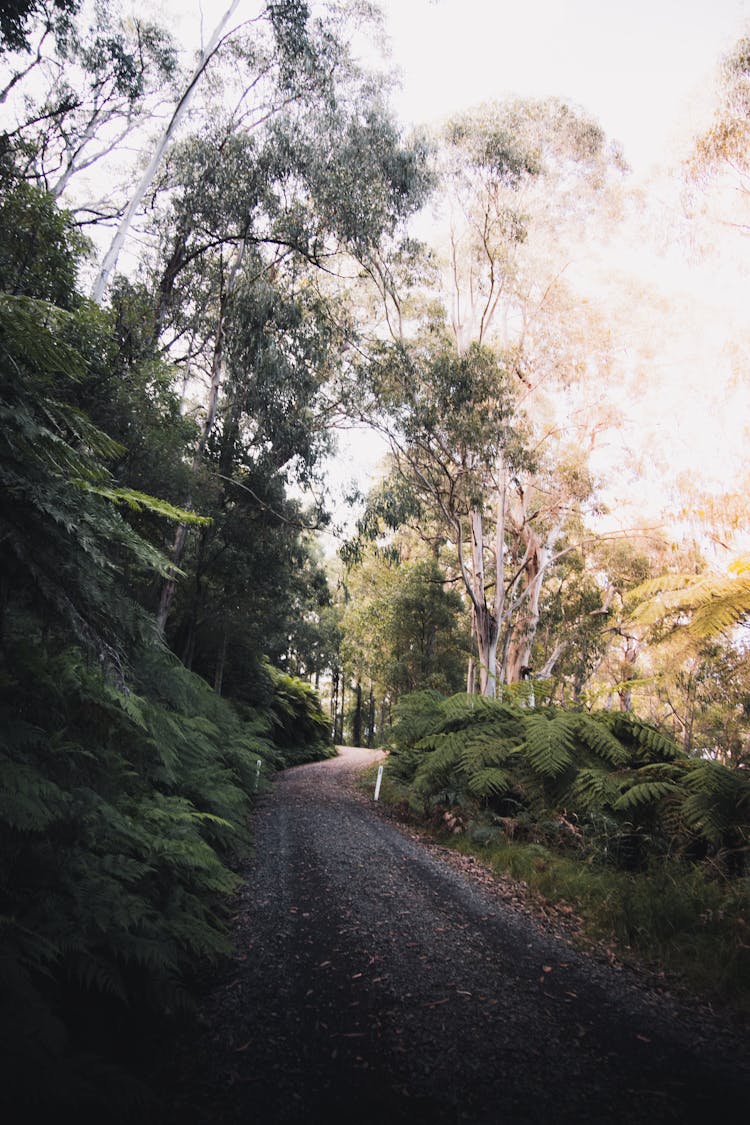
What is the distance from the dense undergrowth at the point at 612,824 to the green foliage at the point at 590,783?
0.01 metres

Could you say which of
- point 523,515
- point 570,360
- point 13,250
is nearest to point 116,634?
point 13,250

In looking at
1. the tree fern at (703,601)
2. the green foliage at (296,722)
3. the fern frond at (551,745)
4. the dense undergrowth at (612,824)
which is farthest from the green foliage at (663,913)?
the green foliage at (296,722)

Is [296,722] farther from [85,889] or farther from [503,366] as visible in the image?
[85,889]

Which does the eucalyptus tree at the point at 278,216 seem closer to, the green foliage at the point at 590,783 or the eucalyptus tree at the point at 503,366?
the eucalyptus tree at the point at 503,366

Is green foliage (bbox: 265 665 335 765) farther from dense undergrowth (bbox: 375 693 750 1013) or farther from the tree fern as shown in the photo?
the tree fern

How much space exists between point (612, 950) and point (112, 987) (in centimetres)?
337

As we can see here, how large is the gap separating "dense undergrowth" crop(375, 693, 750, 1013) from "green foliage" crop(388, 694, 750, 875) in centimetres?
1

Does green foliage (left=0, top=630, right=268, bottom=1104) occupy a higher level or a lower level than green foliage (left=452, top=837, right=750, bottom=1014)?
higher

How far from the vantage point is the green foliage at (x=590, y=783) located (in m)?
4.32

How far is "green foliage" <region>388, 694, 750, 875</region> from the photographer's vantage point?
4.32 m

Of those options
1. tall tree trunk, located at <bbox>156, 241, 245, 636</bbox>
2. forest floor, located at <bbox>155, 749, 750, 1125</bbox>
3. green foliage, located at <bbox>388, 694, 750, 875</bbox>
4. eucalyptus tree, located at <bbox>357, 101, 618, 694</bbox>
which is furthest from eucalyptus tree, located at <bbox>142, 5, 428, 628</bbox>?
forest floor, located at <bbox>155, 749, 750, 1125</bbox>

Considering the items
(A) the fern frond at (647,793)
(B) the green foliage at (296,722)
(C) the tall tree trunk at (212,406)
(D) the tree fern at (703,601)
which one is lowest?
(B) the green foliage at (296,722)

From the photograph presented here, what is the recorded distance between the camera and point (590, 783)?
17.1ft

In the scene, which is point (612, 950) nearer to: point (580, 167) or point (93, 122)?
point (93, 122)
